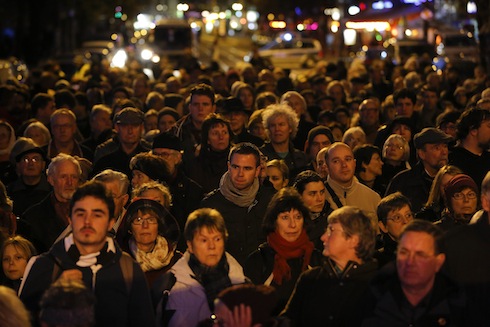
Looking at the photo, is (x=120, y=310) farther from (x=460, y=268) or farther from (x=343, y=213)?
(x=460, y=268)

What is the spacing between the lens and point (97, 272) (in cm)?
686

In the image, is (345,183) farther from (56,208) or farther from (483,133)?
(56,208)

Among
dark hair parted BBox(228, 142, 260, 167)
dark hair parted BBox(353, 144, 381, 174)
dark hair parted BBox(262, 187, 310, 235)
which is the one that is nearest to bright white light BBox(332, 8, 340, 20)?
dark hair parted BBox(353, 144, 381, 174)

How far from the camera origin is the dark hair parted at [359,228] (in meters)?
7.06

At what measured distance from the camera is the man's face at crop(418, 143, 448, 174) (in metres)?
11.1

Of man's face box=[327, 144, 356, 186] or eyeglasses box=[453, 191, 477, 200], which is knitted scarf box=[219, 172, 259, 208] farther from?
eyeglasses box=[453, 191, 477, 200]

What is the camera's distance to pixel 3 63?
3144cm

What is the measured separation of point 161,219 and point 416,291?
2420 millimetres

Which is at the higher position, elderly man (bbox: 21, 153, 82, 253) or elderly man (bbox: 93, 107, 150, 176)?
elderly man (bbox: 93, 107, 150, 176)

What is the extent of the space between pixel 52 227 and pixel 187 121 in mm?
3876

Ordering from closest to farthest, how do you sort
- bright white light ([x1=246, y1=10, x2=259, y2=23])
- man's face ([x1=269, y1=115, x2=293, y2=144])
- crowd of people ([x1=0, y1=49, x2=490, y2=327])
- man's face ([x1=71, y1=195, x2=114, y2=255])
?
crowd of people ([x1=0, y1=49, x2=490, y2=327]), man's face ([x1=71, y1=195, x2=114, y2=255]), man's face ([x1=269, y1=115, x2=293, y2=144]), bright white light ([x1=246, y1=10, x2=259, y2=23])

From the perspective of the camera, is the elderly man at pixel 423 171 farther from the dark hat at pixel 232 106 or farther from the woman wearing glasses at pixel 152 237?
the dark hat at pixel 232 106

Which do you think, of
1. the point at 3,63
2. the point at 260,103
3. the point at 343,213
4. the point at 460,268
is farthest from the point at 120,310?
the point at 3,63

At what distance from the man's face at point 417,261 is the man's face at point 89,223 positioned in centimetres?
172
